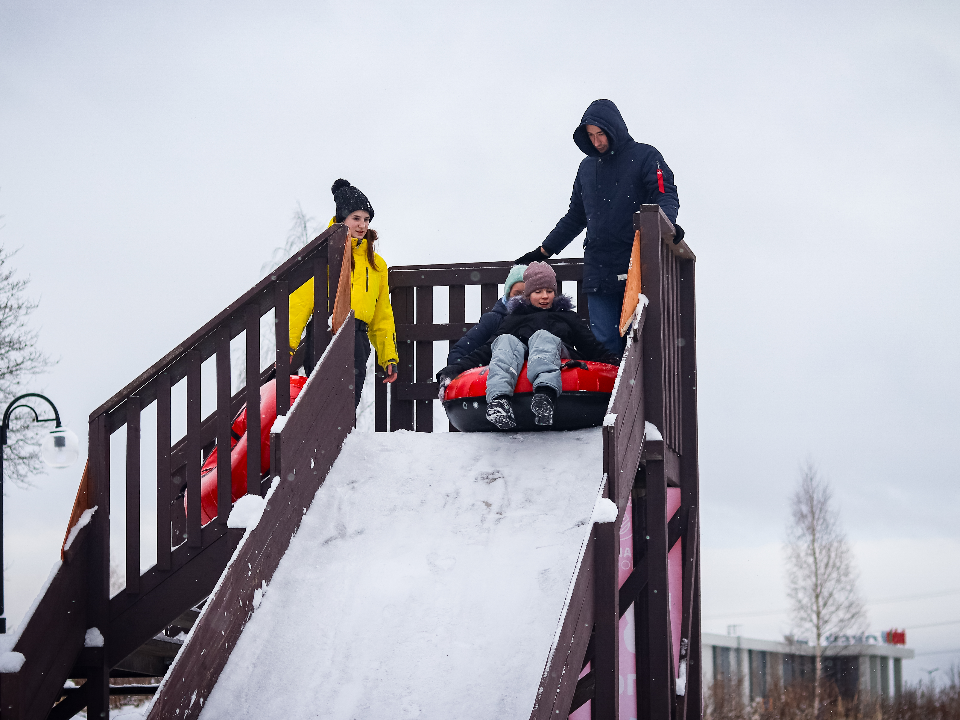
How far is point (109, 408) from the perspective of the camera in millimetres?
4070

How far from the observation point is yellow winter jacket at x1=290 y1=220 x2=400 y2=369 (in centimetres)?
531

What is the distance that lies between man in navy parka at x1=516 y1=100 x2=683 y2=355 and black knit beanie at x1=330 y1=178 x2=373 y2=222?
4.05ft

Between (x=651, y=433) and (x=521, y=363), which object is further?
(x=521, y=363)

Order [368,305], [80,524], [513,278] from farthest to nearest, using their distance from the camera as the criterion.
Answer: [368,305] → [513,278] → [80,524]

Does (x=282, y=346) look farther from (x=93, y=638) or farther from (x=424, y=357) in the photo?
(x=424, y=357)

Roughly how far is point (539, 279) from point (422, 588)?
2.00 meters

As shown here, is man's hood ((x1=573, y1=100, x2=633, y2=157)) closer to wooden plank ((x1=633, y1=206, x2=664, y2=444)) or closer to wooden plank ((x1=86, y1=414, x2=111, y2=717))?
→ wooden plank ((x1=633, y1=206, x2=664, y2=444))

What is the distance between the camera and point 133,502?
4059 mm

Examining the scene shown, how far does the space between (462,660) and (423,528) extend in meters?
0.75

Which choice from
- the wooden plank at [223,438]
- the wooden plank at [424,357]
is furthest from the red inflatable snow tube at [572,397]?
the wooden plank at [424,357]

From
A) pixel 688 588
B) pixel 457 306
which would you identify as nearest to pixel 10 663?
pixel 688 588

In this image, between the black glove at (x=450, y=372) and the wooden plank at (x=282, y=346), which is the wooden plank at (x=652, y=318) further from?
the wooden plank at (x=282, y=346)

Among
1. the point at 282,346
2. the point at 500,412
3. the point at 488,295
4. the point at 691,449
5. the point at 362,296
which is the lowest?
the point at 691,449

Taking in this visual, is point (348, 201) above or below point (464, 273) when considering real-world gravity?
above
